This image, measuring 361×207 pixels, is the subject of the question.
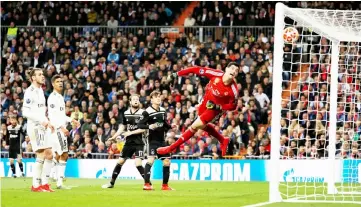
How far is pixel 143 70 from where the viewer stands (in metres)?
30.8

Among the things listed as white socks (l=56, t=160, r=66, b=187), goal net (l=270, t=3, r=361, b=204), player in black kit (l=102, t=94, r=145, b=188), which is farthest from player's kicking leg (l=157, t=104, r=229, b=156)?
white socks (l=56, t=160, r=66, b=187)

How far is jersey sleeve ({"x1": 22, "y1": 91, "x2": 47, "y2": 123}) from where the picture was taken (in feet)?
54.7

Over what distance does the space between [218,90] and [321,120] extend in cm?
455

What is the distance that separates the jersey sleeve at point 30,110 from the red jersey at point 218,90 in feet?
9.87

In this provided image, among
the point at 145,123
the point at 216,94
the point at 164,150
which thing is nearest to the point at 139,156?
the point at 145,123

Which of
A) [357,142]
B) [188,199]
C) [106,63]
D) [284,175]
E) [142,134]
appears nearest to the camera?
[188,199]

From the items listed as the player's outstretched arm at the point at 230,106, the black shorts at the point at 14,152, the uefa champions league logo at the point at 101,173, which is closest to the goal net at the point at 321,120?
the player's outstretched arm at the point at 230,106

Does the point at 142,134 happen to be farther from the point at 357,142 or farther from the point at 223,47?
the point at 223,47

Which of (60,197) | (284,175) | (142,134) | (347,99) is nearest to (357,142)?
(347,99)

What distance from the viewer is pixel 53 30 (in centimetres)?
3412

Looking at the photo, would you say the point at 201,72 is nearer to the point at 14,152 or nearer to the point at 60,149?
the point at 60,149

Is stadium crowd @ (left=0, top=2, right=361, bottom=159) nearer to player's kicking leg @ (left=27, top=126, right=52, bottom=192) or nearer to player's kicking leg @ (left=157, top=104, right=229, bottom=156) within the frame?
player's kicking leg @ (left=157, top=104, right=229, bottom=156)

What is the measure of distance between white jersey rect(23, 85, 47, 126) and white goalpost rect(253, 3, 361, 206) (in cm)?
472

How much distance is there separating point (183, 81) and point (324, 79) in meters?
4.96
